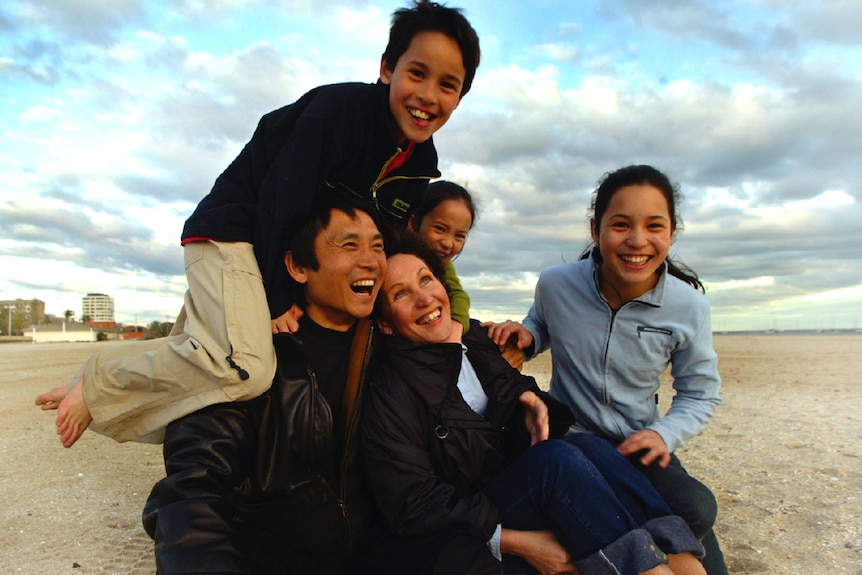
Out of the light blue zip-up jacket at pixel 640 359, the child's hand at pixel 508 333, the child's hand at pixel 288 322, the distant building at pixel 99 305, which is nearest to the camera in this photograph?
the child's hand at pixel 288 322

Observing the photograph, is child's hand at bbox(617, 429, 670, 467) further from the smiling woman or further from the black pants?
the smiling woman

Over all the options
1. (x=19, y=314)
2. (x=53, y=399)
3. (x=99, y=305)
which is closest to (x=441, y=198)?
(x=53, y=399)

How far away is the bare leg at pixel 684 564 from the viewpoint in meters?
2.61

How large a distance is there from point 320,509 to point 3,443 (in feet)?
22.0

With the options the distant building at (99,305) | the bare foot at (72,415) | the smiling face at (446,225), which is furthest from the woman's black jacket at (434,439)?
the distant building at (99,305)

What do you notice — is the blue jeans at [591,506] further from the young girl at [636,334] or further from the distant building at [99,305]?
the distant building at [99,305]

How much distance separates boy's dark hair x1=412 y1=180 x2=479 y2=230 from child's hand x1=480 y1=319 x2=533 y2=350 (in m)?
1.63

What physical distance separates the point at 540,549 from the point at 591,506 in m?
0.35

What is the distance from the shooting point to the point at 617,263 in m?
3.55

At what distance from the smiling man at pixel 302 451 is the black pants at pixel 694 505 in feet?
5.02

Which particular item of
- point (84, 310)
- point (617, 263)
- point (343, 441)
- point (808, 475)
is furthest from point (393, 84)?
point (84, 310)

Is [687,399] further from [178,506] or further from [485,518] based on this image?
[178,506]

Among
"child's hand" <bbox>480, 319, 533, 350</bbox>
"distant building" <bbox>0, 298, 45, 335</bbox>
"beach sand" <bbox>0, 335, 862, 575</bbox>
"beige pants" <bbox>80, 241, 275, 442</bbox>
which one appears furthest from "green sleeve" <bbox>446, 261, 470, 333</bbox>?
"distant building" <bbox>0, 298, 45, 335</bbox>

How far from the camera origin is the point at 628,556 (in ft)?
8.32
